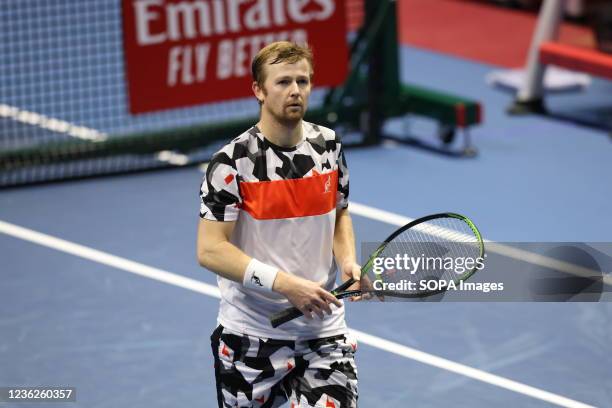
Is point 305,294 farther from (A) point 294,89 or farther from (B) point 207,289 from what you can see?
(B) point 207,289

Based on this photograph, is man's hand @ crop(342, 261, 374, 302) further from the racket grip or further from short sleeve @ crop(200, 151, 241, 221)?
short sleeve @ crop(200, 151, 241, 221)

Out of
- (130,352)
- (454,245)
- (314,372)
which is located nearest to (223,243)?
(314,372)

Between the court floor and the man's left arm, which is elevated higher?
the man's left arm

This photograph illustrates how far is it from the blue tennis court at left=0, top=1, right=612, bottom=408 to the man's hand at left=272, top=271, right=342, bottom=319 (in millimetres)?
2114

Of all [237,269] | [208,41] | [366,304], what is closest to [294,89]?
[237,269]

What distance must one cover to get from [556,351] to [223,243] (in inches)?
122

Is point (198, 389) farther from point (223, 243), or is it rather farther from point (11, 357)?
point (223, 243)

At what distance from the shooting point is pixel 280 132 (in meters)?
4.52

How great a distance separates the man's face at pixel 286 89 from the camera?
4406 millimetres

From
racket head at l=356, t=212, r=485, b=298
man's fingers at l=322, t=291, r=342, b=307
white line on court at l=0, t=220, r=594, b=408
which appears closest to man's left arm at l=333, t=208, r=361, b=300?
racket head at l=356, t=212, r=485, b=298

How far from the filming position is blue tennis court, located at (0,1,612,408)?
6613mm

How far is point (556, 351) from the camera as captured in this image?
273 inches

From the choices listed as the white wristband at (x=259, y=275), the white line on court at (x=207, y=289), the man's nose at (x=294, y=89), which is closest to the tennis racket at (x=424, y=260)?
the white wristband at (x=259, y=275)

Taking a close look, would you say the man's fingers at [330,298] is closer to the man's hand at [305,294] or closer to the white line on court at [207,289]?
the man's hand at [305,294]
